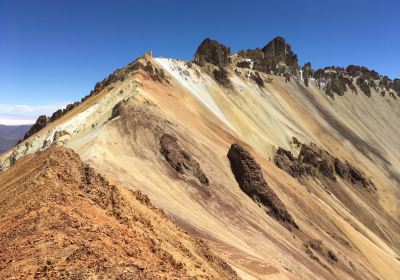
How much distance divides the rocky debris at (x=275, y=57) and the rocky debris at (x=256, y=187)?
7448cm

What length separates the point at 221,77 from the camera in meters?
85.5

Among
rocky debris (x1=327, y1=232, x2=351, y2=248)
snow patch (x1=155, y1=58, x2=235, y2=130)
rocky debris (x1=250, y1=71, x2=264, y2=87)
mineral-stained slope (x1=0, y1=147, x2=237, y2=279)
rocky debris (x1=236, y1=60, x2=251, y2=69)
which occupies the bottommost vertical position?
mineral-stained slope (x1=0, y1=147, x2=237, y2=279)

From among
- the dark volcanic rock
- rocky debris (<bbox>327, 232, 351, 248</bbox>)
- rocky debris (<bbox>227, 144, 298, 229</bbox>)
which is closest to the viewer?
rocky debris (<bbox>227, 144, 298, 229</bbox>)

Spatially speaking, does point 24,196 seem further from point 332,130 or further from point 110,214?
→ point 332,130

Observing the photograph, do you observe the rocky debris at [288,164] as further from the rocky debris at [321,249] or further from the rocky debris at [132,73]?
the rocky debris at [321,249]

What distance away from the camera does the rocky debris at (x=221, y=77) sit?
84781 millimetres

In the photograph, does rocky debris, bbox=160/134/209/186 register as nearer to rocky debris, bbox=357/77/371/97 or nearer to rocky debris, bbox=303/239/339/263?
rocky debris, bbox=303/239/339/263

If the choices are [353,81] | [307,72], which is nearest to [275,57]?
[307,72]

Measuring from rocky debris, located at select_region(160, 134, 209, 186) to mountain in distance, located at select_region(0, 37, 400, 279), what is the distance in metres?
0.10

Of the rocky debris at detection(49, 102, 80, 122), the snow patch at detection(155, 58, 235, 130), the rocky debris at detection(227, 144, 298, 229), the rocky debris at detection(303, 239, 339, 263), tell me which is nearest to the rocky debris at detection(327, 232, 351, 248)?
the rocky debris at detection(303, 239, 339, 263)

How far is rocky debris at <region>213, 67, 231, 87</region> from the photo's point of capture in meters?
84.8

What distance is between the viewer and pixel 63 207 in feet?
45.6

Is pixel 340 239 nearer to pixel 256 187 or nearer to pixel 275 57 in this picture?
pixel 256 187

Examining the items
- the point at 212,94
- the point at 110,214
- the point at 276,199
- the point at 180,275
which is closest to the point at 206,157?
the point at 276,199
